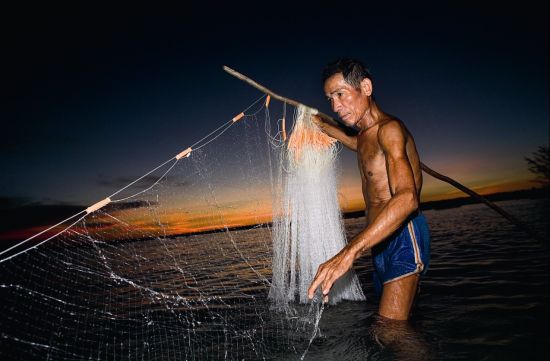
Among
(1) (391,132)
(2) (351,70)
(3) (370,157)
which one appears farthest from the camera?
(3) (370,157)

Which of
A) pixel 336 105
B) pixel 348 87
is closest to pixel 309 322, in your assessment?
pixel 336 105

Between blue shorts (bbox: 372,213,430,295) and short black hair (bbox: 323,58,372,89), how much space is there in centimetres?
167

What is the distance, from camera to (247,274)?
10125 millimetres

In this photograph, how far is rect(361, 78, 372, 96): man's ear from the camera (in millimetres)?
3350

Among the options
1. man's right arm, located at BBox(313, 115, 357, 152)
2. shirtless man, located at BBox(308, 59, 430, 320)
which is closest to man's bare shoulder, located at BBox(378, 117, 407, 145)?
shirtless man, located at BBox(308, 59, 430, 320)

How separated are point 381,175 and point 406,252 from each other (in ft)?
2.91

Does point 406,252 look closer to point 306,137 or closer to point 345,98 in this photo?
point 345,98

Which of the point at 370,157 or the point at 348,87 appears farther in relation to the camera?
the point at 370,157

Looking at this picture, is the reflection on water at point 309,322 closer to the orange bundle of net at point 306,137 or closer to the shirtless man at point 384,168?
the shirtless man at point 384,168

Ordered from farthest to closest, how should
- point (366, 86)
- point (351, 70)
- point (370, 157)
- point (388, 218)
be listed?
1. point (370, 157)
2. point (366, 86)
3. point (351, 70)
4. point (388, 218)

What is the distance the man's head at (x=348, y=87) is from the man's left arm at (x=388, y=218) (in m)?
0.68

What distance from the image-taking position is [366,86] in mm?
3377

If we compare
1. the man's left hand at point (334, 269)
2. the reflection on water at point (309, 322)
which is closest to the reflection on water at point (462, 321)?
the reflection on water at point (309, 322)

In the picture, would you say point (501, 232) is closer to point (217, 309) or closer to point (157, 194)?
point (217, 309)
